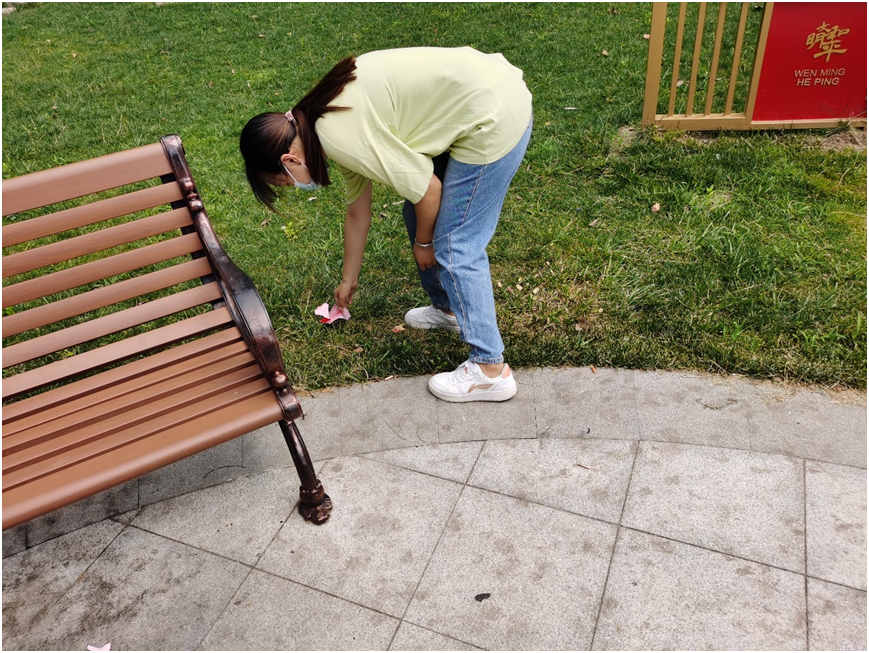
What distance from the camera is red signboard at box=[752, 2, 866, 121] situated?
13.8 ft

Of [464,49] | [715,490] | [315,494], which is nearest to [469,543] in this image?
[315,494]

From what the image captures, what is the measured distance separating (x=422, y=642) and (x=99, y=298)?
1638 millimetres

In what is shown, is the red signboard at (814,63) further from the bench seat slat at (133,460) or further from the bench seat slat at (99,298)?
the bench seat slat at (133,460)

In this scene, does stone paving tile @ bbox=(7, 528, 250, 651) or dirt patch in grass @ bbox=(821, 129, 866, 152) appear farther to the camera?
dirt patch in grass @ bbox=(821, 129, 866, 152)

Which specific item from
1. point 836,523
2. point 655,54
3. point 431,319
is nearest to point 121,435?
point 431,319

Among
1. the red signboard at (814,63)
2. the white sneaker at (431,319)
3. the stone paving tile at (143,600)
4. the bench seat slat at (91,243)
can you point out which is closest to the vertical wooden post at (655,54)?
the red signboard at (814,63)

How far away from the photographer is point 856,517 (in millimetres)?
2246

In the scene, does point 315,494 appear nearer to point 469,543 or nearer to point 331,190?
point 469,543

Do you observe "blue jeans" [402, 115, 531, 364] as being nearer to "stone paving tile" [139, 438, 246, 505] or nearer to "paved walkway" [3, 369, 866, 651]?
"paved walkway" [3, 369, 866, 651]

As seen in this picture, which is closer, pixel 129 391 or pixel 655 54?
pixel 129 391

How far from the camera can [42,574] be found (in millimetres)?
2385

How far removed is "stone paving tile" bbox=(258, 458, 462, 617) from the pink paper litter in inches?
34.8

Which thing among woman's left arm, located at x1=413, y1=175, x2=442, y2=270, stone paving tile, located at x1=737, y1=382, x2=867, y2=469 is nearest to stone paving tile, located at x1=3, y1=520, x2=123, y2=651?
woman's left arm, located at x1=413, y1=175, x2=442, y2=270

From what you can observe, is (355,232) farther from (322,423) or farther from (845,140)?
(845,140)
